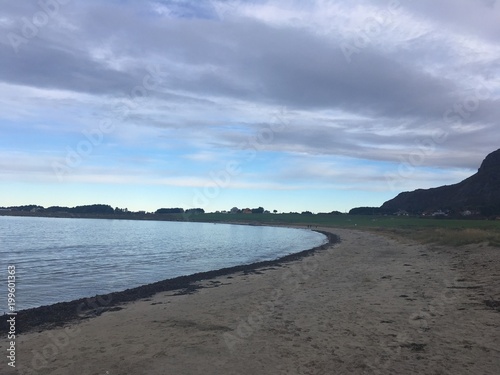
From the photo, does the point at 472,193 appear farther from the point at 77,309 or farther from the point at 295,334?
the point at 295,334

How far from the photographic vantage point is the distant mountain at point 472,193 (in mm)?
136725

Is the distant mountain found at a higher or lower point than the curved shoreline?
higher

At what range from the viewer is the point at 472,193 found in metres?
151

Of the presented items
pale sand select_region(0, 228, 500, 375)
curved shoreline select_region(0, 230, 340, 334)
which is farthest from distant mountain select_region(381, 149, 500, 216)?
curved shoreline select_region(0, 230, 340, 334)

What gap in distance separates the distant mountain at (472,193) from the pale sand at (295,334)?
113 m

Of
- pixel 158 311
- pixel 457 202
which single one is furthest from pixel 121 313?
pixel 457 202

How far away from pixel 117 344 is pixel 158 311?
160 inches

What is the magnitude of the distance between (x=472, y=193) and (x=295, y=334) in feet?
529

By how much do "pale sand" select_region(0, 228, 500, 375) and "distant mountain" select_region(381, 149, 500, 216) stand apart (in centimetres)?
11263

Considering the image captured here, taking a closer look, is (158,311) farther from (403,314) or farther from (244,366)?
(403,314)

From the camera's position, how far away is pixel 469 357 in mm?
7922

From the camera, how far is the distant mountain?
137m

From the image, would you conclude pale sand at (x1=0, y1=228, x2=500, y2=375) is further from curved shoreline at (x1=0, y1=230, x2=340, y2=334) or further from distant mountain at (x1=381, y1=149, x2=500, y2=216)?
distant mountain at (x1=381, y1=149, x2=500, y2=216)

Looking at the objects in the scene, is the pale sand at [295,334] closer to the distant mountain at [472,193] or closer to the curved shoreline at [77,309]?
the curved shoreline at [77,309]
